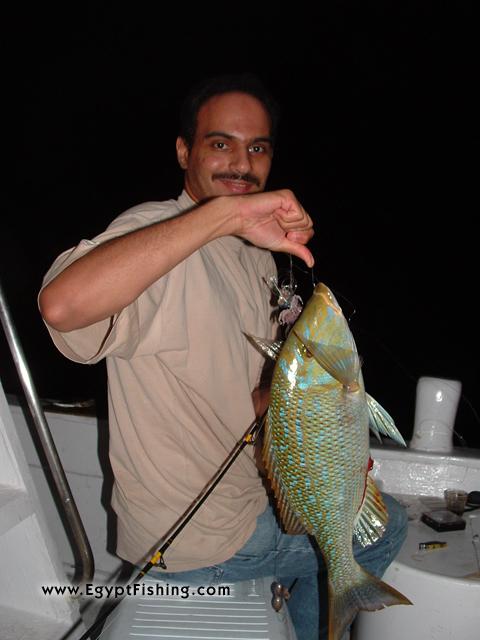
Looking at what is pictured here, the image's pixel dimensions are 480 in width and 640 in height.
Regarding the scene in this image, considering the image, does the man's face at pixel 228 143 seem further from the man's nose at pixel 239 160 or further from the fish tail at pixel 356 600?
the fish tail at pixel 356 600

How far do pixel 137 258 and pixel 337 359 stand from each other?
2.15ft

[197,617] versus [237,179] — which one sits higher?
[237,179]

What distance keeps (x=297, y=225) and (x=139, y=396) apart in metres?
0.89

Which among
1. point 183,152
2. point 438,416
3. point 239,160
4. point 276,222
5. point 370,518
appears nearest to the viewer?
point 276,222

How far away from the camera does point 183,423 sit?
2205mm

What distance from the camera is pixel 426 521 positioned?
2855 millimetres

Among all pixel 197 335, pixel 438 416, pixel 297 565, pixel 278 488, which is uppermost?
pixel 197 335

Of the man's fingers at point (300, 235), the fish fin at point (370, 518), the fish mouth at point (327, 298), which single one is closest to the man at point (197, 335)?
the man's fingers at point (300, 235)

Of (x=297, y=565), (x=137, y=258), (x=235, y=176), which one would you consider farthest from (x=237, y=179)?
(x=297, y=565)

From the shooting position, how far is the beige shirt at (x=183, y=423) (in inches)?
84.3

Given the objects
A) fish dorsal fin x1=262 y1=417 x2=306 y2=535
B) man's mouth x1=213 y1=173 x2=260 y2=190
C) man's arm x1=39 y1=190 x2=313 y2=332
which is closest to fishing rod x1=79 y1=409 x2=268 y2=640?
fish dorsal fin x1=262 y1=417 x2=306 y2=535

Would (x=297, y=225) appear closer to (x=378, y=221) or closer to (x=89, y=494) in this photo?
(x=89, y=494)

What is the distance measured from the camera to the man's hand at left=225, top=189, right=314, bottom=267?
5.85ft

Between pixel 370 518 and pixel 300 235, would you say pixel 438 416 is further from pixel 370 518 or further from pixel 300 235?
pixel 300 235
